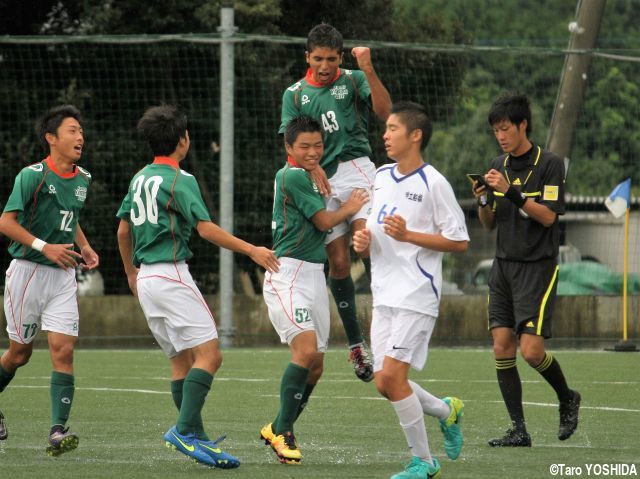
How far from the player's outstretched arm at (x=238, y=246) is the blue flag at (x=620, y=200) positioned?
10387mm

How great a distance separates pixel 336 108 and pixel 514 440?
2623mm

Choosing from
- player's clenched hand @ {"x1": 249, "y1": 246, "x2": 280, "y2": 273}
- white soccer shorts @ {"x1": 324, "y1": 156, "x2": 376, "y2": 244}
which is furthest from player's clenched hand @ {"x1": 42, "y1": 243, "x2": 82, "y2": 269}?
white soccer shorts @ {"x1": 324, "y1": 156, "x2": 376, "y2": 244}

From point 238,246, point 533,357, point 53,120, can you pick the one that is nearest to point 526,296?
point 533,357

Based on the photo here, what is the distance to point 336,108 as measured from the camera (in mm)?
9367

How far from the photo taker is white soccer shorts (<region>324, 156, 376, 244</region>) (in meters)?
9.35

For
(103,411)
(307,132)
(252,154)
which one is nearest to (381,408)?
(103,411)

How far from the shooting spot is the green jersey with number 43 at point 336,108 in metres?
9.37

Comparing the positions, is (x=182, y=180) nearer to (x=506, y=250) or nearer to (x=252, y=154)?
(x=506, y=250)

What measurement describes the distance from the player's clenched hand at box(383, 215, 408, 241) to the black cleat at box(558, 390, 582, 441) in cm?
230

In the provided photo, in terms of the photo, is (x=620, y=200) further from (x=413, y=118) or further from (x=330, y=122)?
(x=413, y=118)

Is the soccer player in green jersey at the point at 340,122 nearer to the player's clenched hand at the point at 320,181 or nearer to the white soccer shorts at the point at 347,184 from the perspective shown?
the white soccer shorts at the point at 347,184

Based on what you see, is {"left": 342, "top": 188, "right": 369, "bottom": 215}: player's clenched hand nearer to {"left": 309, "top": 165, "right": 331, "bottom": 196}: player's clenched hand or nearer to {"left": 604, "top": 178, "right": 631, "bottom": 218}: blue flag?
{"left": 309, "top": 165, "right": 331, "bottom": 196}: player's clenched hand

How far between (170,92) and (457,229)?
1322 centimetres

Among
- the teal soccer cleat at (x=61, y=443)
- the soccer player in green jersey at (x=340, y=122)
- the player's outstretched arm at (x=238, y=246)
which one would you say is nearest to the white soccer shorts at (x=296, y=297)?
the player's outstretched arm at (x=238, y=246)
